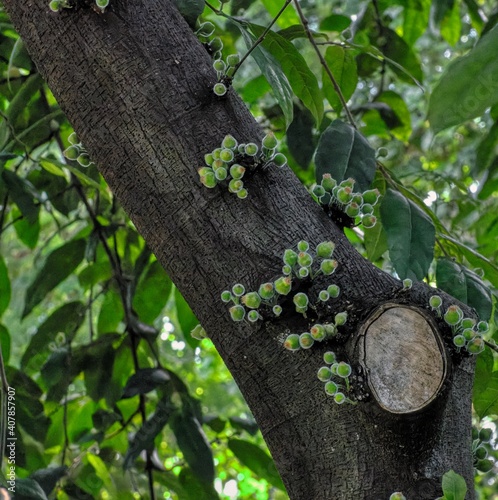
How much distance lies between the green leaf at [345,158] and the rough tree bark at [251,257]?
0.14 metres

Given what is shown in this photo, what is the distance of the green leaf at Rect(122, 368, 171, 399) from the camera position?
4.76 ft

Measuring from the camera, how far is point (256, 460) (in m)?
1.59

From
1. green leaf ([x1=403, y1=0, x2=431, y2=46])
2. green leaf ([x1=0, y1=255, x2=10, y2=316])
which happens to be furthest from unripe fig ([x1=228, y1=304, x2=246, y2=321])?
green leaf ([x1=403, y1=0, x2=431, y2=46])

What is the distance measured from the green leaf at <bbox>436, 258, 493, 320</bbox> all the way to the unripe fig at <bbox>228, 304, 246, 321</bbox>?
1.16ft

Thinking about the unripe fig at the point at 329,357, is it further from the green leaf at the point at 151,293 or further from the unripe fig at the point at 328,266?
the green leaf at the point at 151,293

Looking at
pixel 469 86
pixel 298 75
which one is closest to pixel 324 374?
pixel 469 86

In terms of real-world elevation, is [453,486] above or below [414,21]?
below

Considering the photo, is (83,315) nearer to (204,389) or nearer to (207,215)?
(207,215)

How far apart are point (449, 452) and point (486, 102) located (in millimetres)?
381

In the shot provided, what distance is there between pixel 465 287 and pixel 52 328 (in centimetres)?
105

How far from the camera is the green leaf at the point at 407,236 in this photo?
986 millimetres

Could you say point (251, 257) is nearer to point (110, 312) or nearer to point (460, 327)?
point (460, 327)

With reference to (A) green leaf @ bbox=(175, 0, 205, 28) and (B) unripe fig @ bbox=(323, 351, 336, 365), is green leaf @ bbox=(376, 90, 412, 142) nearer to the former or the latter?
(A) green leaf @ bbox=(175, 0, 205, 28)

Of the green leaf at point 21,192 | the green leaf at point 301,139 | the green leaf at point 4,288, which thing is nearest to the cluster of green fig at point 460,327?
the green leaf at point 301,139
